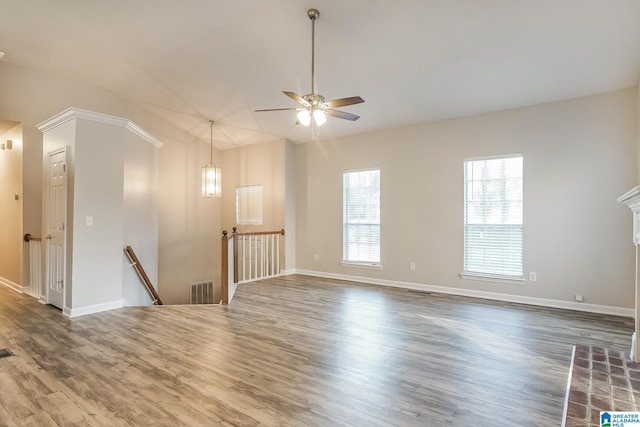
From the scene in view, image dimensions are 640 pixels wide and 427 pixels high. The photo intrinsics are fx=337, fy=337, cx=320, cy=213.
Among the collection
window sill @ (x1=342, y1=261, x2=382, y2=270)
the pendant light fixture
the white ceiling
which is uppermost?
the white ceiling

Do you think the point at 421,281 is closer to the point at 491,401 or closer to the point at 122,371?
the point at 491,401

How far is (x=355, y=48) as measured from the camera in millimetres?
4113

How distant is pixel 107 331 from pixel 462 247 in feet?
16.7

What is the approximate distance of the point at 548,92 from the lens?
454 centimetres

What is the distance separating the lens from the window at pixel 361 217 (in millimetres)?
6473

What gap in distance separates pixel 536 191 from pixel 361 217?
9.67 feet

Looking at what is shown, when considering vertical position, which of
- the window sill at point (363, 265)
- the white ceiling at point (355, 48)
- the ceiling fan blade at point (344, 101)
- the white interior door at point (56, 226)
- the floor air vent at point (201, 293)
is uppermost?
the white ceiling at point (355, 48)

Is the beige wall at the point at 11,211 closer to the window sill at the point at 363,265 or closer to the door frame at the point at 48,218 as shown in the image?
the door frame at the point at 48,218

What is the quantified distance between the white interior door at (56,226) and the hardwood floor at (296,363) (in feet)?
1.14

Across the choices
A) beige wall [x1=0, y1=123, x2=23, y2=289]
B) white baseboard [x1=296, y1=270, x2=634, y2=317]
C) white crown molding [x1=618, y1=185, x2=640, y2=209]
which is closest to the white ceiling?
beige wall [x1=0, y1=123, x2=23, y2=289]

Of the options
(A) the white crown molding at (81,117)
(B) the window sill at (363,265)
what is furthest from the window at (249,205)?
(A) the white crown molding at (81,117)

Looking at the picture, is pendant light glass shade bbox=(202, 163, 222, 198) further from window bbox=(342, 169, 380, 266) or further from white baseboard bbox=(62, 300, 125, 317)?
white baseboard bbox=(62, 300, 125, 317)

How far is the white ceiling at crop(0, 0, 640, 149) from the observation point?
3.47m

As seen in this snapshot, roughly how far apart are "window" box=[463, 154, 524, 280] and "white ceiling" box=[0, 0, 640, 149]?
3.09 feet
